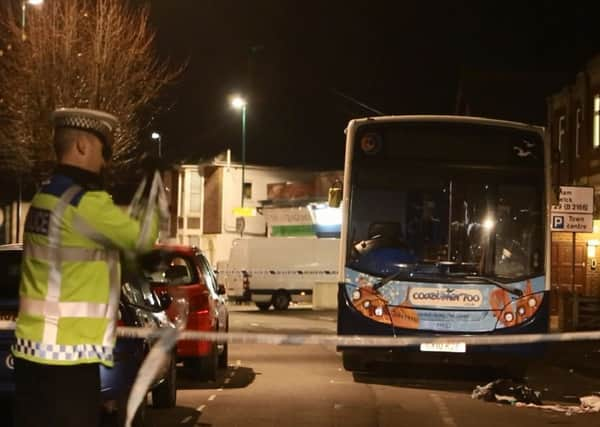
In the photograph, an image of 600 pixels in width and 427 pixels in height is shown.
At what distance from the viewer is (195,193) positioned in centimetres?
5856

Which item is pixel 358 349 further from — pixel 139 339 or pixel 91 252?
pixel 91 252

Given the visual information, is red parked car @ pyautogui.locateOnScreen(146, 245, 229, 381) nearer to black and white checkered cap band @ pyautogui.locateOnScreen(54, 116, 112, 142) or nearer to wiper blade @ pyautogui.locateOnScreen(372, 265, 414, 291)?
wiper blade @ pyautogui.locateOnScreen(372, 265, 414, 291)

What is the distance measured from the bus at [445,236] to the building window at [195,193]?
45.3m

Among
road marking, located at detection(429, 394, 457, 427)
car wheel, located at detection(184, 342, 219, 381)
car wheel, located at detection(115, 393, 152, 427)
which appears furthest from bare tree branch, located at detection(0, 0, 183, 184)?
car wheel, located at detection(115, 393, 152, 427)

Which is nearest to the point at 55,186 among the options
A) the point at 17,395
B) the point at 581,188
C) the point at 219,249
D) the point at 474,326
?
the point at 17,395

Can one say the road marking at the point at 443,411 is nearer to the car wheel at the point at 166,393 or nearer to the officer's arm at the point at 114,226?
the car wheel at the point at 166,393

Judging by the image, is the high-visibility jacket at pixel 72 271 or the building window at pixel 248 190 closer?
the high-visibility jacket at pixel 72 271

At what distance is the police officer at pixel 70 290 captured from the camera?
14.1ft

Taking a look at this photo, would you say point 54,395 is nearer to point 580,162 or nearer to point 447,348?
point 447,348

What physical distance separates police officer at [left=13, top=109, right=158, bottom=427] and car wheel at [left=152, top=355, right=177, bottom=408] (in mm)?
6652

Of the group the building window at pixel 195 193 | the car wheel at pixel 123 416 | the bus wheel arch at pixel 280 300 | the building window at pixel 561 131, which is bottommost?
the bus wheel arch at pixel 280 300

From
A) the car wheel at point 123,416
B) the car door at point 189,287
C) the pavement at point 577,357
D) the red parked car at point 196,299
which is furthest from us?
the pavement at point 577,357

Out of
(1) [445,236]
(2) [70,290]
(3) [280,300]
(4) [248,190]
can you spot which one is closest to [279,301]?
(3) [280,300]

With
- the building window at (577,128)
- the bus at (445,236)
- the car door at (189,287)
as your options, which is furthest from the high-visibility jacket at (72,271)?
the building window at (577,128)
